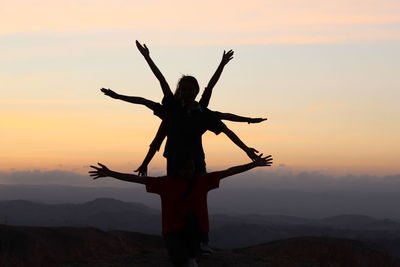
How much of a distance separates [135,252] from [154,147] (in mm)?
7584

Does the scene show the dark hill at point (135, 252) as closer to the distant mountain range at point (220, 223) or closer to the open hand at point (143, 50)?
the open hand at point (143, 50)

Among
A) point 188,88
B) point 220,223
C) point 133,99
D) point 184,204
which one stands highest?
point 220,223

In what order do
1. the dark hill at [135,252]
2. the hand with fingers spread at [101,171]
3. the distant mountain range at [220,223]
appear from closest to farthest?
the hand with fingers spread at [101,171] → the dark hill at [135,252] → the distant mountain range at [220,223]

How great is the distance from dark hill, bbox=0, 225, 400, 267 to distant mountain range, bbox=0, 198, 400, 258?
91.2 ft

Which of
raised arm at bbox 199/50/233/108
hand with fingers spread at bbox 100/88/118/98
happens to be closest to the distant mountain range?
raised arm at bbox 199/50/233/108

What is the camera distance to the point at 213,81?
841cm

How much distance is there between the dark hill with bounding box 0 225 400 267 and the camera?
13.0 meters

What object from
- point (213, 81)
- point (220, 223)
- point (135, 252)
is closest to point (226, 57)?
point (213, 81)

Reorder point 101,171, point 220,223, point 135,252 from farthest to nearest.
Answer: point 220,223, point 135,252, point 101,171

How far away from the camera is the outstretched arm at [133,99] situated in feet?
24.1

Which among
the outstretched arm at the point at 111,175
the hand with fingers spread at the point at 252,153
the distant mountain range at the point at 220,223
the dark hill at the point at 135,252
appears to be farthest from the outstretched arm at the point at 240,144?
the distant mountain range at the point at 220,223

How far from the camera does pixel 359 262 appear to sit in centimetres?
1356

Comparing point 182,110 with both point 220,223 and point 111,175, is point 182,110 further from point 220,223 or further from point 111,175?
point 220,223

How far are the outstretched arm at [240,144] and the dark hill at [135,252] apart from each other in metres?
4.74
